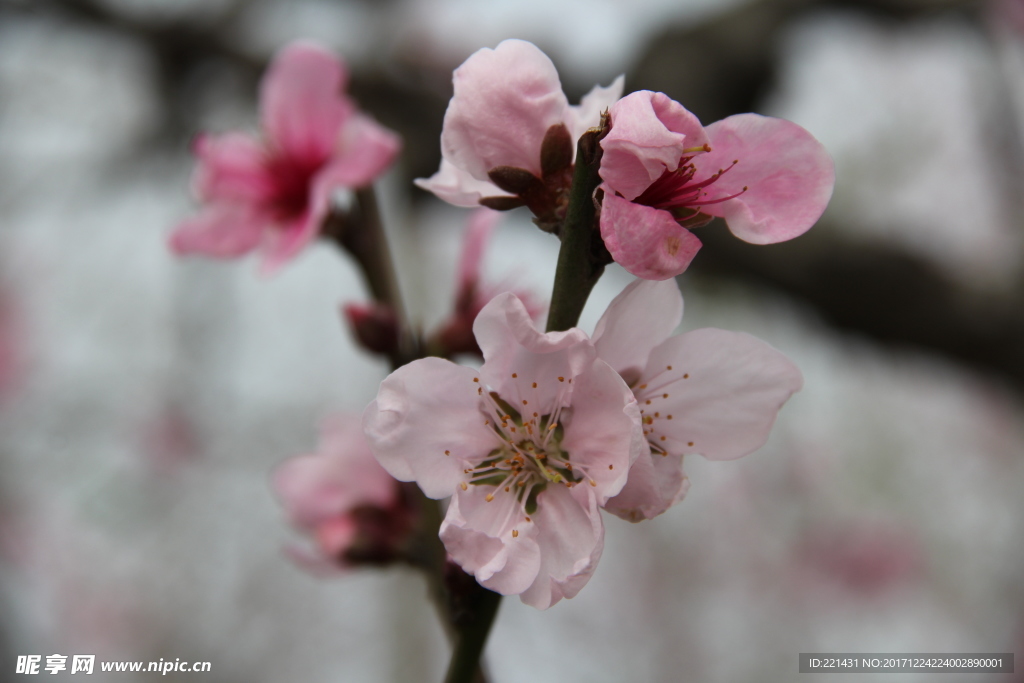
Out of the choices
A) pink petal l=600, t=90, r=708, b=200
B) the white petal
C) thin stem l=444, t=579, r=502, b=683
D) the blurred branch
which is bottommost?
the blurred branch

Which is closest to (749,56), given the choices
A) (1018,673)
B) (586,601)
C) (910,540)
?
(1018,673)

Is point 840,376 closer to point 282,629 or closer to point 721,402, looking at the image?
point 282,629

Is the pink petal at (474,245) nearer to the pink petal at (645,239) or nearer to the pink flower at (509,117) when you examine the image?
the pink flower at (509,117)

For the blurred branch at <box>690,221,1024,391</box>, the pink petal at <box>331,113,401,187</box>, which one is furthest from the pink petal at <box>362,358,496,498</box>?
the blurred branch at <box>690,221,1024,391</box>

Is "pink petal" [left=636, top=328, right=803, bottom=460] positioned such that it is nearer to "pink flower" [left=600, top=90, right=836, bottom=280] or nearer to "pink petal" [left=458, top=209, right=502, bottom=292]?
"pink flower" [left=600, top=90, right=836, bottom=280]

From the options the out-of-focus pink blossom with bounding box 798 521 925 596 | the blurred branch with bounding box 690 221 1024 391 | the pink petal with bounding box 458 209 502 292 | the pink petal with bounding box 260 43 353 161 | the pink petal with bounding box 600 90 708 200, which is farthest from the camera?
the out-of-focus pink blossom with bounding box 798 521 925 596

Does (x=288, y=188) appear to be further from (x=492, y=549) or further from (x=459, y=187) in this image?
(x=492, y=549)
